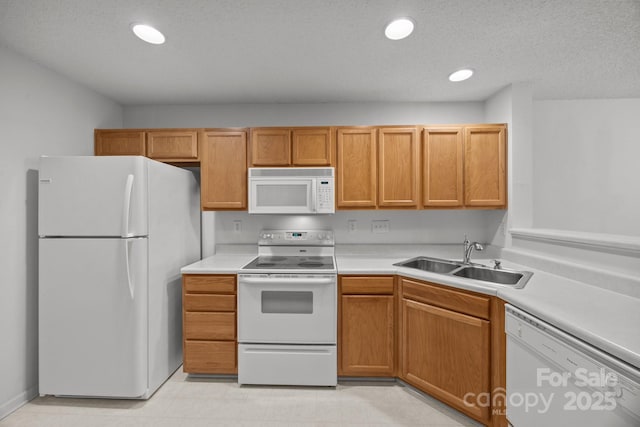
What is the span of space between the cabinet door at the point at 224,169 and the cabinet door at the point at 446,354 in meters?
1.76

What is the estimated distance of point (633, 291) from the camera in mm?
1600

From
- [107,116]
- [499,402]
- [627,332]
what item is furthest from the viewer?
[107,116]

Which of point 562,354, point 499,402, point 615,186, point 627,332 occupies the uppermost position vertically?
point 615,186

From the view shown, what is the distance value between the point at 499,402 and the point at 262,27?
2.66 meters

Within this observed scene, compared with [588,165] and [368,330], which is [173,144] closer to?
[368,330]

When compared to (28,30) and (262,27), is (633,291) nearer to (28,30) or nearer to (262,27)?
(262,27)

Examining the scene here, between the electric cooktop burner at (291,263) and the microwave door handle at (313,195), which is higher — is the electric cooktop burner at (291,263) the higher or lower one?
the lower one

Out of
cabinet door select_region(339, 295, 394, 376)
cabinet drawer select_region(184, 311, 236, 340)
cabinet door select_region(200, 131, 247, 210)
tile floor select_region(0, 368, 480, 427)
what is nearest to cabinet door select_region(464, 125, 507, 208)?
cabinet door select_region(339, 295, 394, 376)

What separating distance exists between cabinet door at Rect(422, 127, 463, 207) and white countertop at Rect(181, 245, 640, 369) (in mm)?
591

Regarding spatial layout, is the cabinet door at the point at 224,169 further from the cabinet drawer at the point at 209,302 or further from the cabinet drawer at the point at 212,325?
the cabinet drawer at the point at 212,325

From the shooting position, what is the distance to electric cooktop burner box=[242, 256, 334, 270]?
2406mm

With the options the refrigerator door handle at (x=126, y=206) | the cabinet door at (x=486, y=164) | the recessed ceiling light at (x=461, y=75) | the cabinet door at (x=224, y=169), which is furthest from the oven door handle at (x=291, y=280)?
the recessed ceiling light at (x=461, y=75)

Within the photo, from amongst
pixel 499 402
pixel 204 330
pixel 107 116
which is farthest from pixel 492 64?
pixel 107 116

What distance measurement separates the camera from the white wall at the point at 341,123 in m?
2.99
